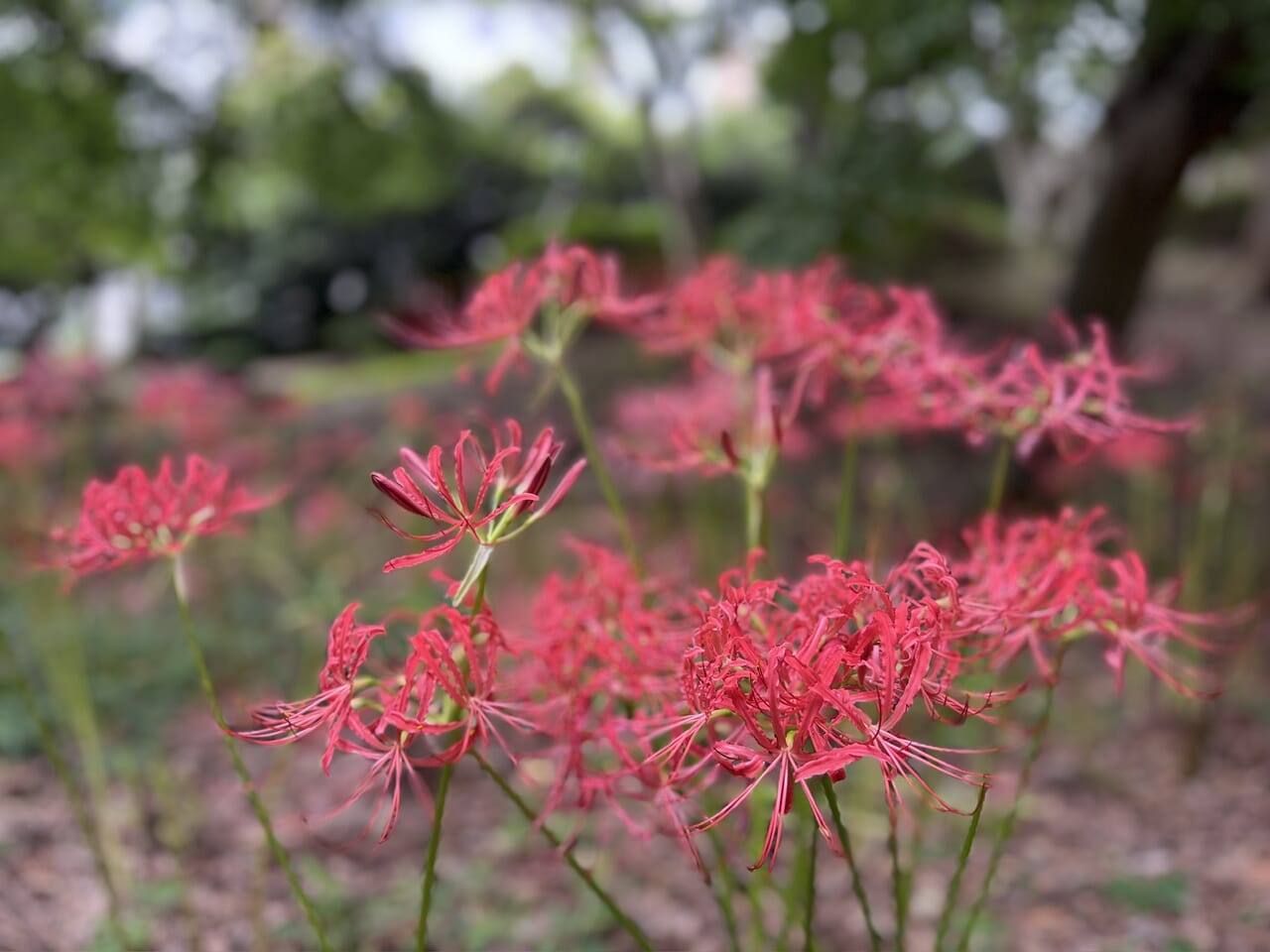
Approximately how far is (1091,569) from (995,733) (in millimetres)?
1702

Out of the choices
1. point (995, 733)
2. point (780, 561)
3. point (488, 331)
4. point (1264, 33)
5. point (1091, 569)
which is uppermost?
point (1264, 33)

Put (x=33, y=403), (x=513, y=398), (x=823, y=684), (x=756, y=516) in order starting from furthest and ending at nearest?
(x=513, y=398)
(x=33, y=403)
(x=756, y=516)
(x=823, y=684)

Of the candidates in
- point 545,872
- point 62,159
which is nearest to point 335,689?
point 545,872

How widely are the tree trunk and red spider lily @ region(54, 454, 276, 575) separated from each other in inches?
153

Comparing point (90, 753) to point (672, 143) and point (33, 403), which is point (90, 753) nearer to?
point (33, 403)

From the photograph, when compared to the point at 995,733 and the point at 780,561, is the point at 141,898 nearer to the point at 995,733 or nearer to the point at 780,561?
the point at 995,733

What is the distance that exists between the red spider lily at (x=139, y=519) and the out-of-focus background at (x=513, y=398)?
1.19 ft

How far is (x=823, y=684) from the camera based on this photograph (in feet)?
2.19

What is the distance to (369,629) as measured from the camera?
0.76m

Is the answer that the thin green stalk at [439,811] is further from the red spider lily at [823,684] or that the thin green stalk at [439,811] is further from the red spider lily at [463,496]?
the red spider lily at [823,684]

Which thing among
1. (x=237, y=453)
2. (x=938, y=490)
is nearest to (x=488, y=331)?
(x=237, y=453)

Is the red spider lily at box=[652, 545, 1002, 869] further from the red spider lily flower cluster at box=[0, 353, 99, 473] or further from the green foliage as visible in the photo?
the green foliage

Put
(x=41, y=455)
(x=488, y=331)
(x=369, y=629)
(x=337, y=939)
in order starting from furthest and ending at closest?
(x=41, y=455) → (x=337, y=939) → (x=488, y=331) → (x=369, y=629)

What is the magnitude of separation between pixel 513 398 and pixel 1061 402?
5663 mm
